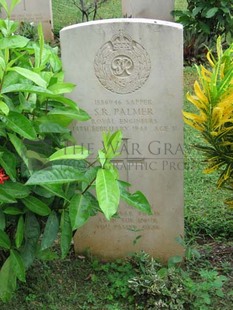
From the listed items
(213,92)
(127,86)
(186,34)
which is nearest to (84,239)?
(127,86)

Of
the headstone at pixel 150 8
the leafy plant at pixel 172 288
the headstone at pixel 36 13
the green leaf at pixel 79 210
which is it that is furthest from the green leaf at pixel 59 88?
the headstone at pixel 36 13

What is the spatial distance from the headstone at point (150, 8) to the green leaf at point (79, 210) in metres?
5.65

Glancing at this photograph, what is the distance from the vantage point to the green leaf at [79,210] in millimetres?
2971

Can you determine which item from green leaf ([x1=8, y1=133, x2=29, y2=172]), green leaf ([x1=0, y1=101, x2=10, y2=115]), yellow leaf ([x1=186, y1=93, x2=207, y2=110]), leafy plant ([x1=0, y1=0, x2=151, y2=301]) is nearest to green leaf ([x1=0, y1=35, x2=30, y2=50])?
leafy plant ([x1=0, y1=0, x2=151, y2=301])

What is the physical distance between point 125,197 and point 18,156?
21.8 inches

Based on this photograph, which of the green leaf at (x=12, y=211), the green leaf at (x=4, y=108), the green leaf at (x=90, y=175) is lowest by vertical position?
the green leaf at (x=12, y=211)

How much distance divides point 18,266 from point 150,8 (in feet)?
18.8

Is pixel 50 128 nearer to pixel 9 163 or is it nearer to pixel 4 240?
pixel 9 163

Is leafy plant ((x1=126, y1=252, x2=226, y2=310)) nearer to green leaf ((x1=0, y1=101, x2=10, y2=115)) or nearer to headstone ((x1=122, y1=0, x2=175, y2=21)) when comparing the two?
green leaf ((x1=0, y1=101, x2=10, y2=115))

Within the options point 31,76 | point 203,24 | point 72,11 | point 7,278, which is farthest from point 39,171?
point 72,11

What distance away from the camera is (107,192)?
9.49 feet

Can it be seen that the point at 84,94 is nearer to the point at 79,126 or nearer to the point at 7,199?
the point at 79,126

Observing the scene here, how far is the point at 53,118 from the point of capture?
3.19m

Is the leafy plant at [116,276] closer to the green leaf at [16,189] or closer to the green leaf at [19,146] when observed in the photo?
the green leaf at [16,189]
